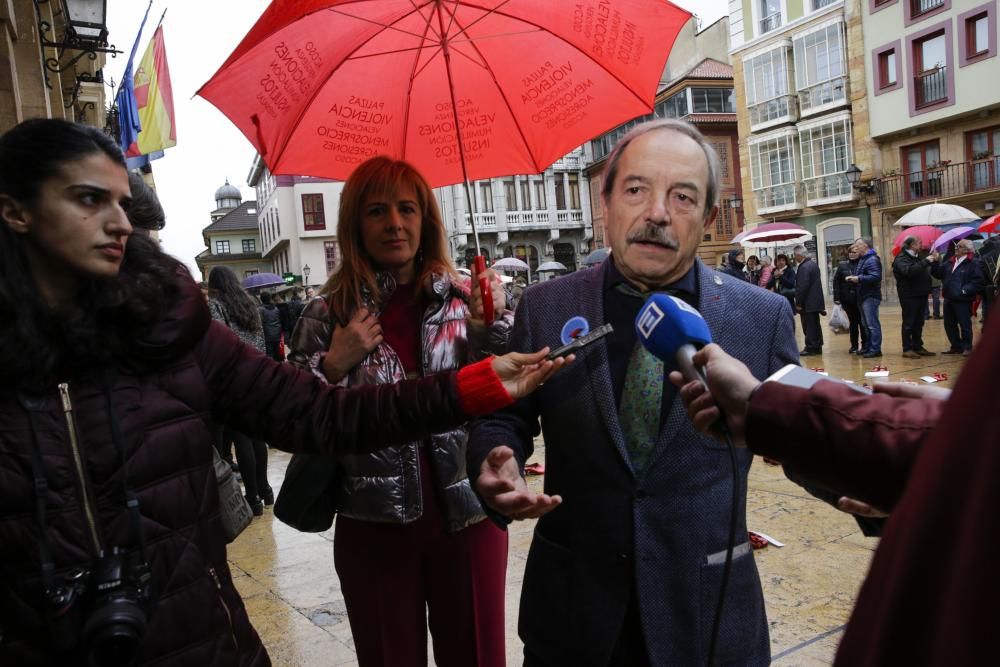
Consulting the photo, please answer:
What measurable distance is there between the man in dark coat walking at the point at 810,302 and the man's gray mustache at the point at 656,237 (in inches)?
423

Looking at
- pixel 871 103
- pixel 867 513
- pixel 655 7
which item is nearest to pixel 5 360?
pixel 867 513

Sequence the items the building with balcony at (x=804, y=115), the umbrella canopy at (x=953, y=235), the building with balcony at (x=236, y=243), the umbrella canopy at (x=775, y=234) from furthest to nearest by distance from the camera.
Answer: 1. the building with balcony at (x=236, y=243)
2. the building with balcony at (x=804, y=115)
3. the umbrella canopy at (x=775, y=234)
4. the umbrella canopy at (x=953, y=235)

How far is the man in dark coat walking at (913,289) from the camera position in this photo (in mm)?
10705

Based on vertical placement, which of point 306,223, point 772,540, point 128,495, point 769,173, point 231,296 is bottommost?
point 772,540

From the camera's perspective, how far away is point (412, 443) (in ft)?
7.45

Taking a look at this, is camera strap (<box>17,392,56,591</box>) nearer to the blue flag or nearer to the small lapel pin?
the small lapel pin

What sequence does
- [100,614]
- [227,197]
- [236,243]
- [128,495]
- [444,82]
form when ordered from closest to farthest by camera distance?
[100,614] → [128,495] → [444,82] → [236,243] → [227,197]

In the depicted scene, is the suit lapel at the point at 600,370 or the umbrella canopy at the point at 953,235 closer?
the suit lapel at the point at 600,370

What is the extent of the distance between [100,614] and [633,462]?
45.5 inches

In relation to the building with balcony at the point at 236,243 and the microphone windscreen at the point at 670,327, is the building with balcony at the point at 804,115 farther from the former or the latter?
the building with balcony at the point at 236,243

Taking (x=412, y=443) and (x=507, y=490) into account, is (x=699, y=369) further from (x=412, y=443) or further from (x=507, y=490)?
(x=412, y=443)

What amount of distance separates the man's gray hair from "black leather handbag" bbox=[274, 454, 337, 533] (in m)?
1.21

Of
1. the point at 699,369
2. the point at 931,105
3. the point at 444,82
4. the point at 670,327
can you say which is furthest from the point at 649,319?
the point at 931,105

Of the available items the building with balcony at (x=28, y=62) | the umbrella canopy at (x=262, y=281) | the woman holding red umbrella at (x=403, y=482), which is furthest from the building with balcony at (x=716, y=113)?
the woman holding red umbrella at (x=403, y=482)
